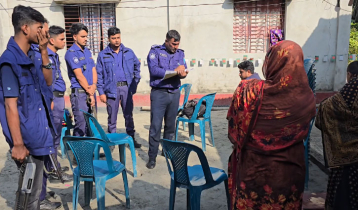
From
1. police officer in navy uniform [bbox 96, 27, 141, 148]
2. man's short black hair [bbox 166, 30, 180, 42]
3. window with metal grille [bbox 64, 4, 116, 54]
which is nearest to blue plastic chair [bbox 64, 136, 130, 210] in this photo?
man's short black hair [bbox 166, 30, 180, 42]

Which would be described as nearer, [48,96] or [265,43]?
[48,96]

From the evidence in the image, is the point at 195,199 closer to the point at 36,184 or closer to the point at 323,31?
the point at 36,184

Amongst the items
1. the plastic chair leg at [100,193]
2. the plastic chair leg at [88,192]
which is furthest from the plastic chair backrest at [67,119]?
the plastic chair leg at [100,193]

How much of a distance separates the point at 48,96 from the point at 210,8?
7640 millimetres

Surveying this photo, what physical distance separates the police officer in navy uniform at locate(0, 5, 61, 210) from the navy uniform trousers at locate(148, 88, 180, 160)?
6.53 ft

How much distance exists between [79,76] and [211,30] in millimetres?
5809

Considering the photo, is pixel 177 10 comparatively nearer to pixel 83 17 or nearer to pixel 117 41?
pixel 83 17

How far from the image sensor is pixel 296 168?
227cm

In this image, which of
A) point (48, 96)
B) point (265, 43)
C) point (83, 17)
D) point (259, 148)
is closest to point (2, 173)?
point (48, 96)

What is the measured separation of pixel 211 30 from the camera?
968cm

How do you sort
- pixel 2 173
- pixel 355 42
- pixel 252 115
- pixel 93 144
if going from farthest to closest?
pixel 355 42 → pixel 2 173 → pixel 93 144 → pixel 252 115

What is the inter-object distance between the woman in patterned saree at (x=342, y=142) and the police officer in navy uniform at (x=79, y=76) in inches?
133

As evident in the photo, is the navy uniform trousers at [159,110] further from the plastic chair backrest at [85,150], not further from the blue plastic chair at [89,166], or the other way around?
the plastic chair backrest at [85,150]

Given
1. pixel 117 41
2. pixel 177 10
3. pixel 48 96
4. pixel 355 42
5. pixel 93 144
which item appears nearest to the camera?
pixel 48 96
